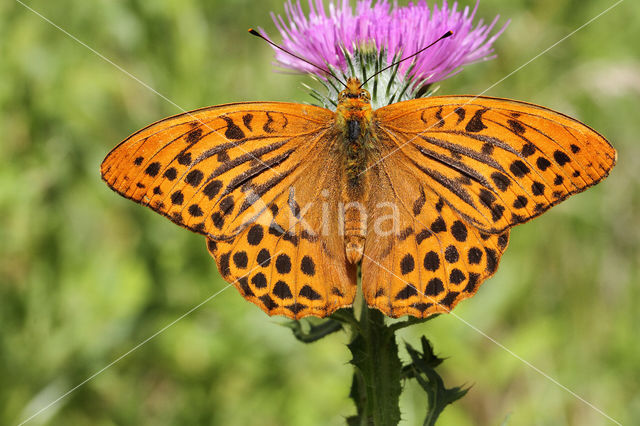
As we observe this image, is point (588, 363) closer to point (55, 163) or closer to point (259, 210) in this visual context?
point (259, 210)

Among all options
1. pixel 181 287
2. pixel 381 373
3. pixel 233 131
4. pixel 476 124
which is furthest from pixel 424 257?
pixel 181 287

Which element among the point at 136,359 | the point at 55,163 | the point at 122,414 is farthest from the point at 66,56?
the point at 122,414

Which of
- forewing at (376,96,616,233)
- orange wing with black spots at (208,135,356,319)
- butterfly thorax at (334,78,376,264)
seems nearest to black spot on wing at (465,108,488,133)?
forewing at (376,96,616,233)

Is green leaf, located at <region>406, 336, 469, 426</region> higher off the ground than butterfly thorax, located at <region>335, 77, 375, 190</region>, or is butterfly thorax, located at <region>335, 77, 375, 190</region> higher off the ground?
butterfly thorax, located at <region>335, 77, 375, 190</region>

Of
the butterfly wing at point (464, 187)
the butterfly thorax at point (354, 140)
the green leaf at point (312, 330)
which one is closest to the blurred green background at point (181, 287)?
the green leaf at point (312, 330)

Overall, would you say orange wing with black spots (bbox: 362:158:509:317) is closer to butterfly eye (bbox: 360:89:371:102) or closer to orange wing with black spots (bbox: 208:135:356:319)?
orange wing with black spots (bbox: 208:135:356:319)

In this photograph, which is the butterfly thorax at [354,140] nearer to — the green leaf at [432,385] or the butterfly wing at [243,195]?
the butterfly wing at [243,195]

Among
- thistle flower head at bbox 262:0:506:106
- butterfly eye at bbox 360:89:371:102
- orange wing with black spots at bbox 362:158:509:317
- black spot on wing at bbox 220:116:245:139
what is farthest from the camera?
thistle flower head at bbox 262:0:506:106

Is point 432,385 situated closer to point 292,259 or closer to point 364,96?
point 292,259
